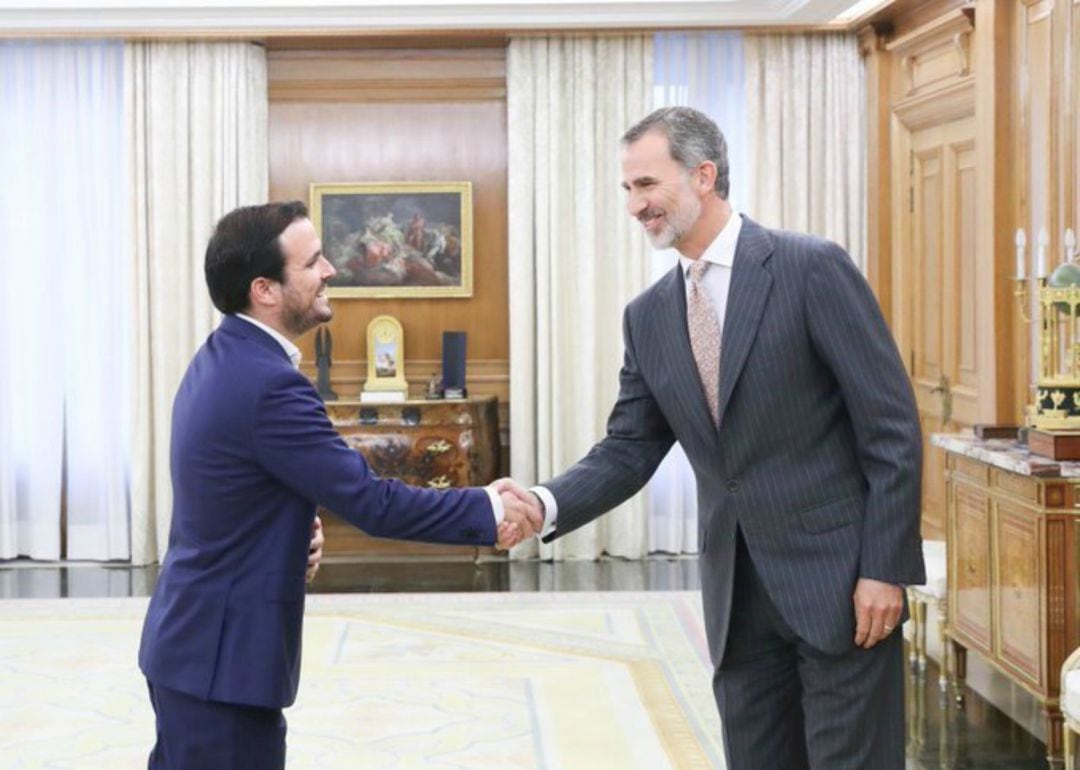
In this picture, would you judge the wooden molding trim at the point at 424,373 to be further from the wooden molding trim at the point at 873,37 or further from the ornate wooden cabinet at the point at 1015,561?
the ornate wooden cabinet at the point at 1015,561

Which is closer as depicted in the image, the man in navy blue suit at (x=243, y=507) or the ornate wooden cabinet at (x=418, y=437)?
the man in navy blue suit at (x=243, y=507)

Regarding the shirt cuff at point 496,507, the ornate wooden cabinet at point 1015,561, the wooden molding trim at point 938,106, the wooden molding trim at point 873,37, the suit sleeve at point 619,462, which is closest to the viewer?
the shirt cuff at point 496,507

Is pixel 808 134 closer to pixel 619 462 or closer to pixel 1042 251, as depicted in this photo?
pixel 1042 251

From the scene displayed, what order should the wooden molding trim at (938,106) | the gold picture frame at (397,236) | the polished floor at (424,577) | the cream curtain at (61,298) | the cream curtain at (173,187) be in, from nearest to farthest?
the wooden molding trim at (938,106) → the polished floor at (424,577) → the cream curtain at (173,187) → the cream curtain at (61,298) → the gold picture frame at (397,236)

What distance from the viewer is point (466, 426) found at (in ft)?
30.0

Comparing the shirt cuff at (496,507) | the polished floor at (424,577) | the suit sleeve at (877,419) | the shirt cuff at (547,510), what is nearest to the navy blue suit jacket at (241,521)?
the shirt cuff at (496,507)

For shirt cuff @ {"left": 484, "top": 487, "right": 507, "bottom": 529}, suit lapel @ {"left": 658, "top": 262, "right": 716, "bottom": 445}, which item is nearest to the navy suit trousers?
shirt cuff @ {"left": 484, "top": 487, "right": 507, "bottom": 529}

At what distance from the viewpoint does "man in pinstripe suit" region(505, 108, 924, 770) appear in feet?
9.32

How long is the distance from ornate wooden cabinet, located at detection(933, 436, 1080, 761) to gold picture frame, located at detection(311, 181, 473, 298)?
432cm

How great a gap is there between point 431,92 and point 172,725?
728 cm

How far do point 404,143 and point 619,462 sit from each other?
21.6 ft

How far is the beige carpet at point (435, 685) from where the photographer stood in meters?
5.36

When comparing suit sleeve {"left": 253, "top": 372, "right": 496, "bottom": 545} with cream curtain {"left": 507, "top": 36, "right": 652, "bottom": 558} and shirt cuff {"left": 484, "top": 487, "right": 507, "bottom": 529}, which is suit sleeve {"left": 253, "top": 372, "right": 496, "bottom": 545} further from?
cream curtain {"left": 507, "top": 36, "right": 652, "bottom": 558}

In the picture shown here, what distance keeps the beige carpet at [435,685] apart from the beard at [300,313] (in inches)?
104
